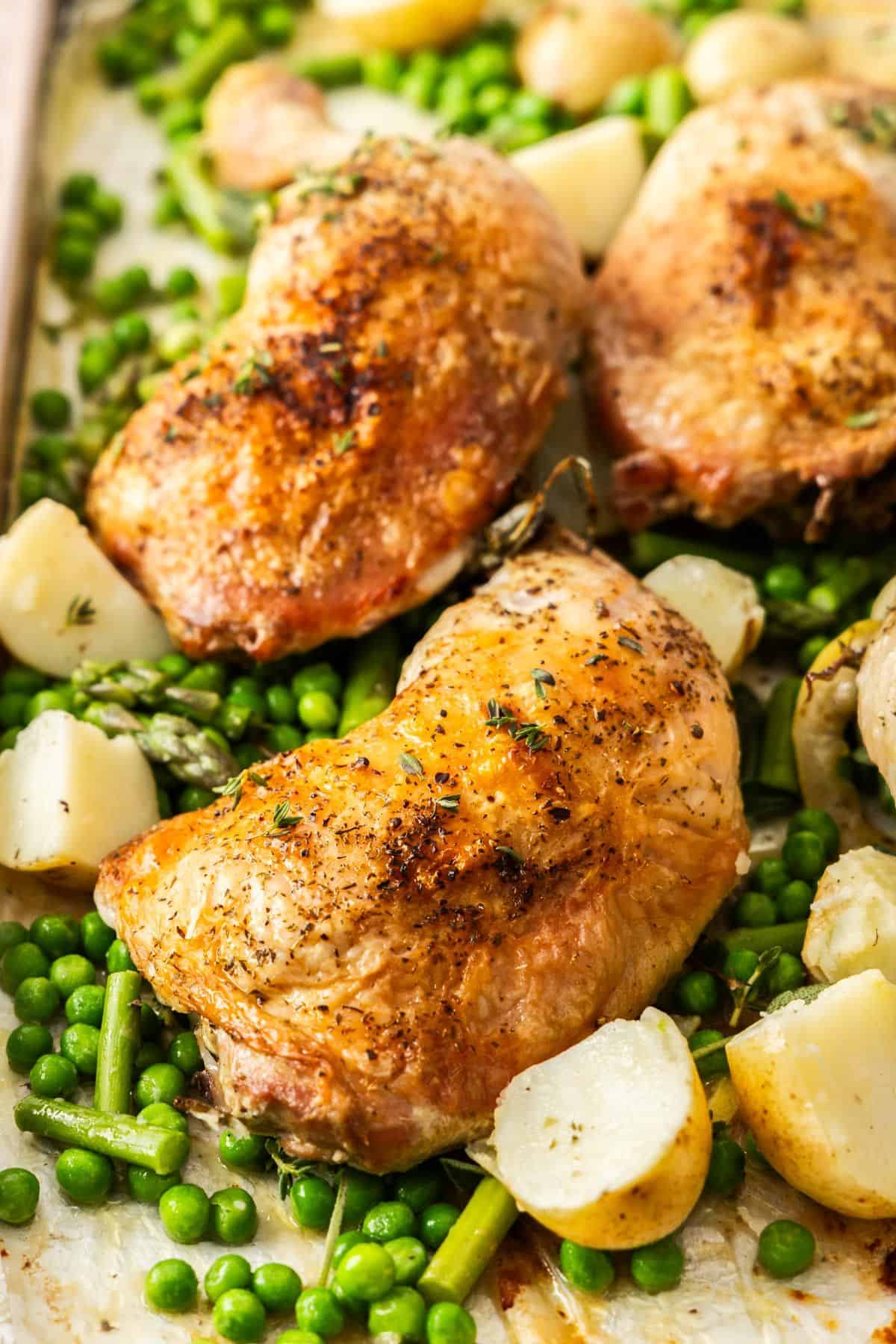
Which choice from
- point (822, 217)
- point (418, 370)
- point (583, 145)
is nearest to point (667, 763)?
point (418, 370)

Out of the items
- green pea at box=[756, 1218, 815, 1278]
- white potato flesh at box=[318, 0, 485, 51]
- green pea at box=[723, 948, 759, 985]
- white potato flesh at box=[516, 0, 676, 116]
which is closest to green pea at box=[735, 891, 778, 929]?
green pea at box=[723, 948, 759, 985]

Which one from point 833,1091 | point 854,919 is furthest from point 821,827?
point 833,1091

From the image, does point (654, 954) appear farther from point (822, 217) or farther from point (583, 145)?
point (583, 145)

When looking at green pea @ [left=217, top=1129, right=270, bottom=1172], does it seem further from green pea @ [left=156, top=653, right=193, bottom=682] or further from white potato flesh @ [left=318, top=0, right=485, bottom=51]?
white potato flesh @ [left=318, top=0, right=485, bottom=51]

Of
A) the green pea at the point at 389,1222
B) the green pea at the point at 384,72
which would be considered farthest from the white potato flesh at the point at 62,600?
the green pea at the point at 384,72

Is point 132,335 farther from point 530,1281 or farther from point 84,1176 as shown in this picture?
point 530,1281

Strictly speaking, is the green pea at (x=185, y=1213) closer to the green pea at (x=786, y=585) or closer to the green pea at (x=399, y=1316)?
the green pea at (x=399, y=1316)
